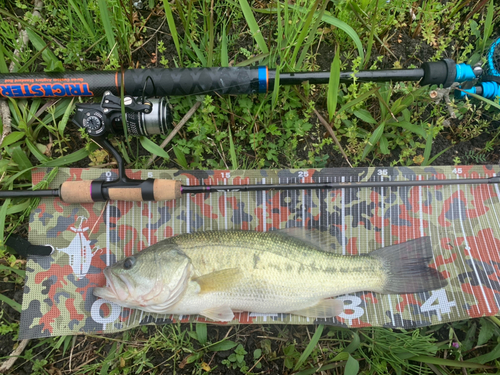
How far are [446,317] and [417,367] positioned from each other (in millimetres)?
528

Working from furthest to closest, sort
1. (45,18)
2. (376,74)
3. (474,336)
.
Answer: (45,18)
(474,336)
(376,74)

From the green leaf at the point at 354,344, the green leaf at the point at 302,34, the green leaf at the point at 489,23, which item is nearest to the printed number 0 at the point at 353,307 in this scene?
the green leaf at the point at 354,344

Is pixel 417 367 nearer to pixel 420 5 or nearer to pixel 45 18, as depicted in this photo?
pixel 420 5

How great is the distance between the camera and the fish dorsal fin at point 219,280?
95.7 inches

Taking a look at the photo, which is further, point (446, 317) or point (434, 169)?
point (434, 169)

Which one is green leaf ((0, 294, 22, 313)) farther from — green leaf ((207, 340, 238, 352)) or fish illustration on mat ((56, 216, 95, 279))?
green leaf ((207, 340, 238, 352))

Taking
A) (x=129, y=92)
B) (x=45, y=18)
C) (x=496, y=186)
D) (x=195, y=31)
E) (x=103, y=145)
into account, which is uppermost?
(x=45, y=18)

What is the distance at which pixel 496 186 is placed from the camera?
3.00 metres

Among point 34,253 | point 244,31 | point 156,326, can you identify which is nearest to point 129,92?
point 244,31

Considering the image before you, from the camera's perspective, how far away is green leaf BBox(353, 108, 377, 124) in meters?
2.95

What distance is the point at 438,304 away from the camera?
9.20 ft

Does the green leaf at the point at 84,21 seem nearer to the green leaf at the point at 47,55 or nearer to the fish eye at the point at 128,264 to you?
the green leaf at the point at 47,55

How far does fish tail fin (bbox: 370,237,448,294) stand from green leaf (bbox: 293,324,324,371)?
2.18 ft

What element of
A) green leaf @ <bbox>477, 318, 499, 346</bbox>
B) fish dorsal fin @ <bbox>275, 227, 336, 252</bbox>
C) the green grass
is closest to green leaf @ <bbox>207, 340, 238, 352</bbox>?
the green grass
